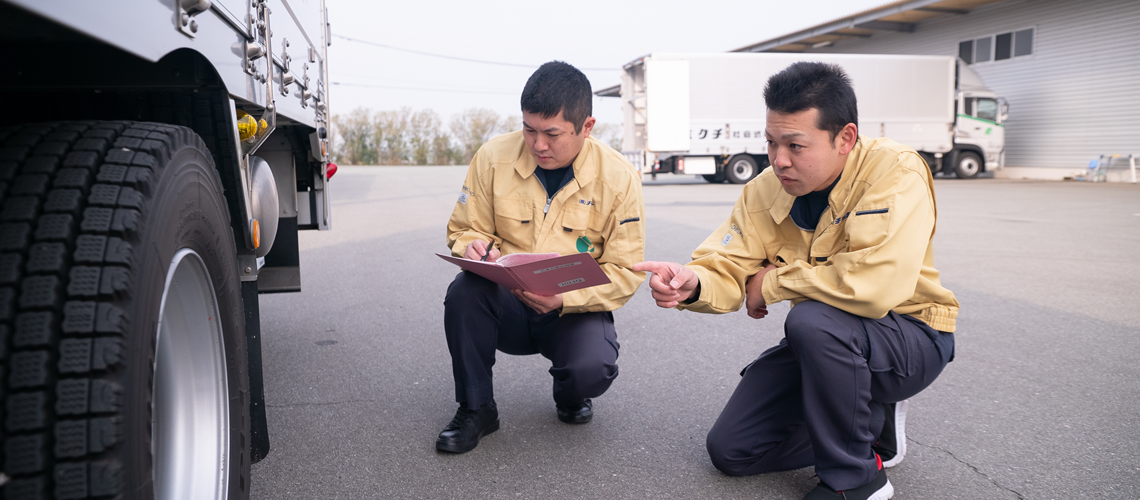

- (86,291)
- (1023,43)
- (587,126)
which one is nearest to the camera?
(86,291)

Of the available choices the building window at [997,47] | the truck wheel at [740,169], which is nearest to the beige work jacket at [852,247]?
the truck wheel at [740,169]

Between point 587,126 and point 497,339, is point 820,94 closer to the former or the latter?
point 587,126

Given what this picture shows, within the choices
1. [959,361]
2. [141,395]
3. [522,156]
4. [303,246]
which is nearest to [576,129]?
[522,156]

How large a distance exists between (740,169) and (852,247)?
59.3 ft

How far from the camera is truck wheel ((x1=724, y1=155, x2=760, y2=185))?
19.6m

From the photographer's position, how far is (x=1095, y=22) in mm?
19219

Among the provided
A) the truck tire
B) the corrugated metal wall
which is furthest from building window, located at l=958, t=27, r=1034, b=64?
the truck tire

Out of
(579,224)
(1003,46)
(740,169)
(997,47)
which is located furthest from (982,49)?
(579,224)

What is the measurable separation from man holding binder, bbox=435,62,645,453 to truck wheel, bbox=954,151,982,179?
21.2m

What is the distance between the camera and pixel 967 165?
21156mm

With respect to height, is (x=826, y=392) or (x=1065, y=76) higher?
(x=1065, y=76)

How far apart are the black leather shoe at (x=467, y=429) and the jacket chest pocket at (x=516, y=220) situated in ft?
2.02

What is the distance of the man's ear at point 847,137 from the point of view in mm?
2254

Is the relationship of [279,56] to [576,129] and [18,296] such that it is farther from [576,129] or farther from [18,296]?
[18,296]
